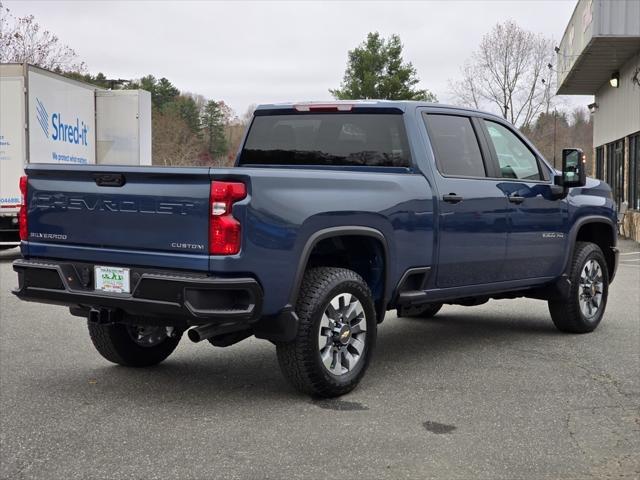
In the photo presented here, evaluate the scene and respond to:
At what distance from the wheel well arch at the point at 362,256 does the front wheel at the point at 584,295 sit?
251 centimetres

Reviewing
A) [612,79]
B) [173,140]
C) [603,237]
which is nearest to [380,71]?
[173,140]

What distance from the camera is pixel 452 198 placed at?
6.56 metres

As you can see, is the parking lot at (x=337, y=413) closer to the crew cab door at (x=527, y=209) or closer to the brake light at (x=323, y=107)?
the crew cab door at (x=527, y=209)

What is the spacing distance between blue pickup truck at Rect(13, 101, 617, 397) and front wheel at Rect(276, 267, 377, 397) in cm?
1

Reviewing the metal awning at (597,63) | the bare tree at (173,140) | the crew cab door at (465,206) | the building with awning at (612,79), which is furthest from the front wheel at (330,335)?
the bare tree at (173,140)

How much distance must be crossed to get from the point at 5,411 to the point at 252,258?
183 cm

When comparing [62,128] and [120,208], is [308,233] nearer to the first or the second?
[120,208]

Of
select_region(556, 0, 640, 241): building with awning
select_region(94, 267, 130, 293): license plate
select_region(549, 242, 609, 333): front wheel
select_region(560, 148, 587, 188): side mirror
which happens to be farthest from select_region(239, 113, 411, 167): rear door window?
select_region(556, 0, 640, 241): building with awning

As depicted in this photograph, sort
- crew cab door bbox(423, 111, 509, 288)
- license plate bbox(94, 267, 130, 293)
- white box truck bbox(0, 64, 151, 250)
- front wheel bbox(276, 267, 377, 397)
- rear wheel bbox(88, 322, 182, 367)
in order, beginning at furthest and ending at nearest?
white box truck bbox(0, 64, 151, 250), crew cab door bbox(423, 111, 509, 288), rear wheel bbox(88, 322, 182, 367), front wheel bbox(276, 267, 377, 397), license plate bbox(94, 267, 130, 293)

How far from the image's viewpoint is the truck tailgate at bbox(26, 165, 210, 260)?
5078mm

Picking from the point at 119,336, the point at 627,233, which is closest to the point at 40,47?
the point at 627,233

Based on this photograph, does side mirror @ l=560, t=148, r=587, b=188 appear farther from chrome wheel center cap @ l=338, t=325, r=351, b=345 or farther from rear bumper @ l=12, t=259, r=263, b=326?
rear bumper @ l=12, t=259, r=263, b=326

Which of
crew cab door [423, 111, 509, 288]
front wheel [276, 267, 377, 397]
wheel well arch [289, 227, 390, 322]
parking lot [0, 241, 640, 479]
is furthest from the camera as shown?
crew cab door [423, 111, 509, 288]

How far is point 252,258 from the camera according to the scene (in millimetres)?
5102
